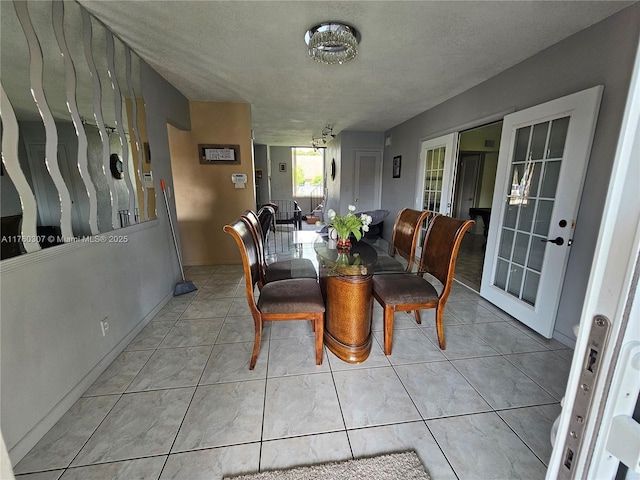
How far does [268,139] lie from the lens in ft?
22.9

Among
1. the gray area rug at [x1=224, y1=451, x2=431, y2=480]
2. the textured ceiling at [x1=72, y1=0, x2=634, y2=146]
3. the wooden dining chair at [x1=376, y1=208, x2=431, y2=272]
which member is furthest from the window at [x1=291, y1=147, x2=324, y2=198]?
the gray area rug at [x1=224, y1=451, x2=431, y2=480]

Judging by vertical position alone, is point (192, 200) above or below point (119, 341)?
above

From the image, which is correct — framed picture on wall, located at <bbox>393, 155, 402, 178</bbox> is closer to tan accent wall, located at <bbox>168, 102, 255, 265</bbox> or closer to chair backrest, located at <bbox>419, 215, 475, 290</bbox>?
tan accent wall, located at <bbox>168, 102, 255, 265</bbox>

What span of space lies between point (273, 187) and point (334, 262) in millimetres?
7474

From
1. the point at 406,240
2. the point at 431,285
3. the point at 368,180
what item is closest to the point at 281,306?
the point at 431,285

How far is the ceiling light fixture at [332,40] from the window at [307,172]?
7121mm

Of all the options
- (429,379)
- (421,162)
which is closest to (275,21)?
(429,379)

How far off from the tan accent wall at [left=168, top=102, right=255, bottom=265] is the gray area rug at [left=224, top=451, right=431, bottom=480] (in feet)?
10.6

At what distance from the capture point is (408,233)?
96.7 inches

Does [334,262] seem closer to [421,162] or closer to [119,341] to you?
[119,341]

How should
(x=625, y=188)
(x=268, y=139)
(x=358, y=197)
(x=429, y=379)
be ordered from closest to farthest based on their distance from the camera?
1. (x=625, y=188)
2. (x=429, y=379)
3. (x=358, y=197)
4. (x=268, y=139)

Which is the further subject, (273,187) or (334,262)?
(273,187)

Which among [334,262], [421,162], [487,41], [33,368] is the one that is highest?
[487,41]

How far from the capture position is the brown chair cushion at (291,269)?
7.23ft
